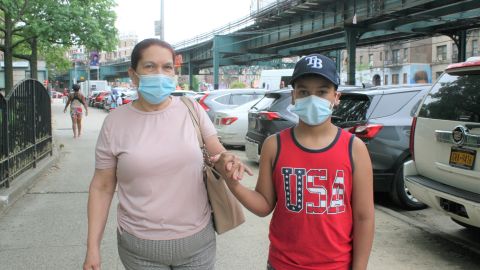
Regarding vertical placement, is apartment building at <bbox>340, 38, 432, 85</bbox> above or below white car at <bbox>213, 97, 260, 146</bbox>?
above

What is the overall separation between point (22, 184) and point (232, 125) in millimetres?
6061

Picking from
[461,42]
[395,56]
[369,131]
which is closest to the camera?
[369,131]

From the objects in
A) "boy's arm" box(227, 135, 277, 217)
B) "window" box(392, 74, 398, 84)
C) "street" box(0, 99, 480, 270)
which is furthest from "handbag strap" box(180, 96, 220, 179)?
"window" box(392, 74, 398, 84)

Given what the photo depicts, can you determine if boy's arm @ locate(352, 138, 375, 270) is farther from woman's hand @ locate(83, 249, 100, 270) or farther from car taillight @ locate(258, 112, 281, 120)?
car taillight @ locate(258, 112, 281, 120)

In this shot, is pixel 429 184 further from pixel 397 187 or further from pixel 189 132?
pixel 189 132

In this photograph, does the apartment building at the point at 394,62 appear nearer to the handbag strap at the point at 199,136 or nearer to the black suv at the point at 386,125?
the black suv at the point at 386,125

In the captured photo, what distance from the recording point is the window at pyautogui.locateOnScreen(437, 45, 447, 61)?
202 feet

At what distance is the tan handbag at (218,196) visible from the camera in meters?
2.29

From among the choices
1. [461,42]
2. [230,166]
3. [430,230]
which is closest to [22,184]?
[430,230]

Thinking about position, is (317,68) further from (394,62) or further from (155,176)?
(394,62)

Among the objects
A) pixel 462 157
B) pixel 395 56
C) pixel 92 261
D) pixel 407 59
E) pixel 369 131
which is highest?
pixel 395 56

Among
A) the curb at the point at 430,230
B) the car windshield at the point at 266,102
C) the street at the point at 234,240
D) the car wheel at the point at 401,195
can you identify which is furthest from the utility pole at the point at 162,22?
the curb at the point at 430,230

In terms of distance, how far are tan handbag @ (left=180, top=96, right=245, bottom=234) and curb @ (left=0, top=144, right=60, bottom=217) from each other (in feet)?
14.8

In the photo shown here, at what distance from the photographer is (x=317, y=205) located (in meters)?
2.11
